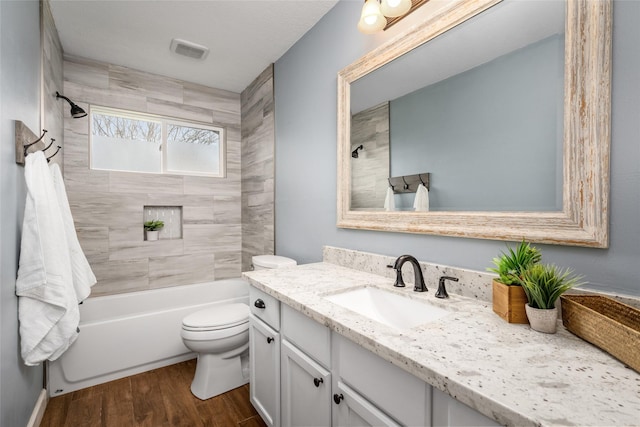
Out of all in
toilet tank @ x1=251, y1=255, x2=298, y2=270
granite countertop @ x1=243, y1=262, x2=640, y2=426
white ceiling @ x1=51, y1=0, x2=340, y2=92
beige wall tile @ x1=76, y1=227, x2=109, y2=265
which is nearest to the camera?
granite countertop @ x1=243, y1=262, x2=640, y2=426

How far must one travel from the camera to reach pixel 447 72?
1285mm

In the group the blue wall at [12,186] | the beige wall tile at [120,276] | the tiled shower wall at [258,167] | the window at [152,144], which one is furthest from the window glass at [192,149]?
the blue wall at [12,186]

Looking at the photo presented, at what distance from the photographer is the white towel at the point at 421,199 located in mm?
1375

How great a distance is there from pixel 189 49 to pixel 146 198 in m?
1.44

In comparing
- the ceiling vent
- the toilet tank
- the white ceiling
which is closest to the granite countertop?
the toilet tank

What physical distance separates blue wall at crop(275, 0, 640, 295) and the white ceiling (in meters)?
0.17

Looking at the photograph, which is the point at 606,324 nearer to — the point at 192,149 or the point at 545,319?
the point at 545,319

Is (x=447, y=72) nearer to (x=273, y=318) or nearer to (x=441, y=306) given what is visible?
(x=441, y=306)

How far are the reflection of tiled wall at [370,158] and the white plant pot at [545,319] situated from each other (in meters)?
0.87

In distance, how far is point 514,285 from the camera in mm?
906

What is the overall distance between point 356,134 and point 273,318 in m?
1.12

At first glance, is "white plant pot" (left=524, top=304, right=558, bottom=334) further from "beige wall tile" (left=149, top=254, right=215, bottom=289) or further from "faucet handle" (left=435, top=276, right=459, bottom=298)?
"beige wall tile" (left=149, top=254, right=215, bottom=289)

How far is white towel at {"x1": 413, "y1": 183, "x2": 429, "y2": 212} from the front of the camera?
1.38 m

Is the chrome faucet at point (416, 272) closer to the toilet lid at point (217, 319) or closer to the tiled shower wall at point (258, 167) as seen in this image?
the toilet lid at point (217, 319)
